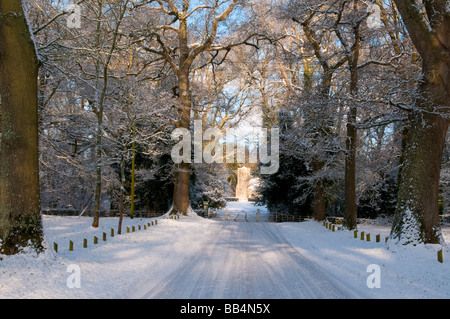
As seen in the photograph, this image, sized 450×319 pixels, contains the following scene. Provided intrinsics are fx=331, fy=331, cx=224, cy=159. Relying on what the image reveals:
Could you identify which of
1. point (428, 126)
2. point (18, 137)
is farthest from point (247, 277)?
point (428, 126)

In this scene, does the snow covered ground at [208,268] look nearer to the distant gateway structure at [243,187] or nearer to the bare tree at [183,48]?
the bare tree at [183,48]

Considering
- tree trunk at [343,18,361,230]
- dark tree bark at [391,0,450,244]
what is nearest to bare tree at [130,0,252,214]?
tree trunk at [343,18,361,230]

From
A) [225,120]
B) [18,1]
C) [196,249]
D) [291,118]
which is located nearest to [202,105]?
Answer: [291,118]

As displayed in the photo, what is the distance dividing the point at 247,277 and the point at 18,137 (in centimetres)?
598

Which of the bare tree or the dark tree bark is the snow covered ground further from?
the bare tree

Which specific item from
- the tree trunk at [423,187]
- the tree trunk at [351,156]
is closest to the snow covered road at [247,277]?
the tree trunk at [423,187]

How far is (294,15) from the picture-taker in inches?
624

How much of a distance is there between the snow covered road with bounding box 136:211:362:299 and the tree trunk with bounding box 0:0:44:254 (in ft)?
11.1

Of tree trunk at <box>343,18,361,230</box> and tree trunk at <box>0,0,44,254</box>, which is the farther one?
tree trunk at <box>343,18,361,230</box>

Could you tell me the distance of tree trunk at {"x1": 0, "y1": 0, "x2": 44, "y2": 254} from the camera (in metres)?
7.26

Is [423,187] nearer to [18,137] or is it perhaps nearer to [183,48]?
[18,137]

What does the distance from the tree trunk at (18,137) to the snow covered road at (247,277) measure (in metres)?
3.39

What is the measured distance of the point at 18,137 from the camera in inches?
292

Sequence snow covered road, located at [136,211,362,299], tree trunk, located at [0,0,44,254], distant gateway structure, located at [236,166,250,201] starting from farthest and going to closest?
distant gateway structure, located at [236,166,250,201]
tree trunk, located at [0,0,44,254]
snow covered road, located at [136,211,362,299]
